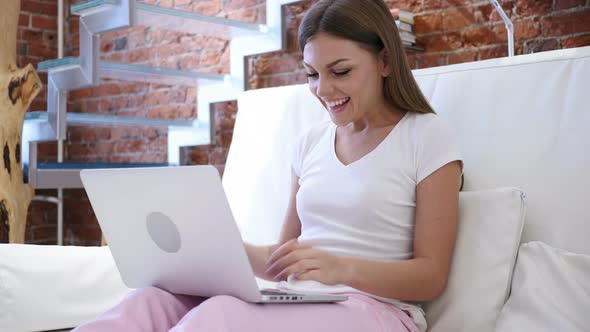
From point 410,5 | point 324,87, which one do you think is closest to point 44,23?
point 410,5

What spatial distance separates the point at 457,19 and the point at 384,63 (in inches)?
55.1

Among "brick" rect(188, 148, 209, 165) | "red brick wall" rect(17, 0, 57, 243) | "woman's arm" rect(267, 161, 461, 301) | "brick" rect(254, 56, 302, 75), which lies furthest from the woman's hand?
"red brick wall" rect(17, 0, 57, 243)

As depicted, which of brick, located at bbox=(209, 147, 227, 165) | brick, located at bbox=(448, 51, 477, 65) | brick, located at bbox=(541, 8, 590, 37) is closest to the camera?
brick, located at bbox=(541, 8, 590, 37)

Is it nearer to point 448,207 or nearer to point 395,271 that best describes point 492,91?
point 448,207

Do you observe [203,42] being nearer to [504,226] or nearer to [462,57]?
[462,57]

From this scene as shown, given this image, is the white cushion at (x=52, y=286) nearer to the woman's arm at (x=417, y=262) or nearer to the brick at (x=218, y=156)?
the woman's arm at (x=417, y=262)

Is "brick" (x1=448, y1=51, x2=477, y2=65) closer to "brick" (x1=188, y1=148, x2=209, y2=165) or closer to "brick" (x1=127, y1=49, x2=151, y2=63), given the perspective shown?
"brick" (x1=188, y1=148, x2=209, y2=165)

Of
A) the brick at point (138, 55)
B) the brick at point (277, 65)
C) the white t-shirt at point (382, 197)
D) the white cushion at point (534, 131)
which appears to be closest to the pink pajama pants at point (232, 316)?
the white t-shirt at point (382, 197)

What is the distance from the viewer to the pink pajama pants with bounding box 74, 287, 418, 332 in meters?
1.13

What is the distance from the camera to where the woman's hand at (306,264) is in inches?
52.3

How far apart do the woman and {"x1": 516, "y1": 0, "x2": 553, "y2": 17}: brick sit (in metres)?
1.27

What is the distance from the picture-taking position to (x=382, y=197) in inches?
59.1

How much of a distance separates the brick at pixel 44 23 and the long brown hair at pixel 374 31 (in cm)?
349

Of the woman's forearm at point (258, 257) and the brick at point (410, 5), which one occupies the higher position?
the brick at point (410, 5)
